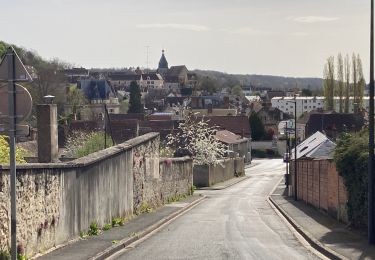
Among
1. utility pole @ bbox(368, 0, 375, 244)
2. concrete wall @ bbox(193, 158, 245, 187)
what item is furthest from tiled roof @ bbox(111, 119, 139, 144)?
utility pole @ bbox(368, 0, 375, 244)

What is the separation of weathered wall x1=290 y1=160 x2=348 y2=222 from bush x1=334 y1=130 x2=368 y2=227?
1515 mm

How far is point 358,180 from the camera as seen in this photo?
21.6 m

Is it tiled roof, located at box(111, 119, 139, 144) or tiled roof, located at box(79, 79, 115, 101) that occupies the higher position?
tiled roof, located at box(79, 79, 115, 101)

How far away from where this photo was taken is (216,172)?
240 ft

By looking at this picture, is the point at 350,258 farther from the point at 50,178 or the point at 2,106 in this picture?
the point at 2,106

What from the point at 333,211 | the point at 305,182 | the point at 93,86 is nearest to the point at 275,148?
the point at 93,86

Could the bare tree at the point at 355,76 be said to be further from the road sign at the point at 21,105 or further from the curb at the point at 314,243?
the road sign at the point at 21,105

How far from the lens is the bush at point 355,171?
21286 millimetres

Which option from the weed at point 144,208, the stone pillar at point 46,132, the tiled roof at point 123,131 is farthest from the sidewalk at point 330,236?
the tiled roof at point 123,131

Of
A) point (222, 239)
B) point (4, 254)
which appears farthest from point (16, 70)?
point (222, 239)

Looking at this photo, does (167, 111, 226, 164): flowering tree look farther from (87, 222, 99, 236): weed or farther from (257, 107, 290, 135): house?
(257, 107, 290, 135): house

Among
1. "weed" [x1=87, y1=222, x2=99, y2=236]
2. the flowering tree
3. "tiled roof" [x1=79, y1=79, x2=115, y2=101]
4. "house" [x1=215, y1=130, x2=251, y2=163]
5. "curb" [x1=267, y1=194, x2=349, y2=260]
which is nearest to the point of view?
"curb" [x1=267, y1=194, x2=349, y2=260]

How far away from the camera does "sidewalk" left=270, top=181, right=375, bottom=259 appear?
57.7ft

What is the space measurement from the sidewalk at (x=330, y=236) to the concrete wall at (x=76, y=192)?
21.4 feet
